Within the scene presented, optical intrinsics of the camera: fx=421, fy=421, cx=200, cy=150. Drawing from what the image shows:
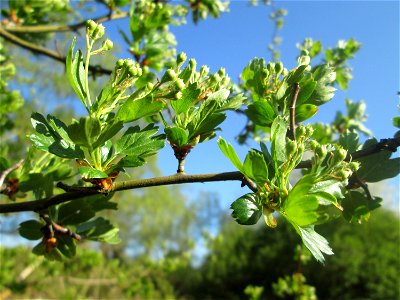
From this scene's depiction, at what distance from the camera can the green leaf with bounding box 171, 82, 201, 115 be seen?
0.85 meters

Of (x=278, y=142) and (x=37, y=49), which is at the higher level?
(x=278, y=142)

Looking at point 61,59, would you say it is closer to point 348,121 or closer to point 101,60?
point 348,121

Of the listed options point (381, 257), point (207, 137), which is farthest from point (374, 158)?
point (381, 257)

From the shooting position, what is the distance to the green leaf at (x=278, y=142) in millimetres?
845

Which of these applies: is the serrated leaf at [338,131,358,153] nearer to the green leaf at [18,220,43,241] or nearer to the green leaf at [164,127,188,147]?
the green leaf at [164,127,188,147]

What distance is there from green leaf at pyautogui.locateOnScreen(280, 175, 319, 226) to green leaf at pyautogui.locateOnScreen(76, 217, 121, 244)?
620 mm

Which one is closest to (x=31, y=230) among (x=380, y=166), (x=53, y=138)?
(x=53, y=138)

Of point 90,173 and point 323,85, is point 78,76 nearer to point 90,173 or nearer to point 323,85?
point 90,173

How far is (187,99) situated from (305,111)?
1.01 ft

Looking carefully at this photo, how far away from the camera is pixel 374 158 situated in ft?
3.52

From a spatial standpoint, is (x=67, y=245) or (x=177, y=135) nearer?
(x=177, y=135)

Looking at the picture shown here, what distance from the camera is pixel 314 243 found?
807 mm

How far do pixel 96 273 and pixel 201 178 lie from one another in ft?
22.8

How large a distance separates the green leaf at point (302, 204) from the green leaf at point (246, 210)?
67 millimetres
